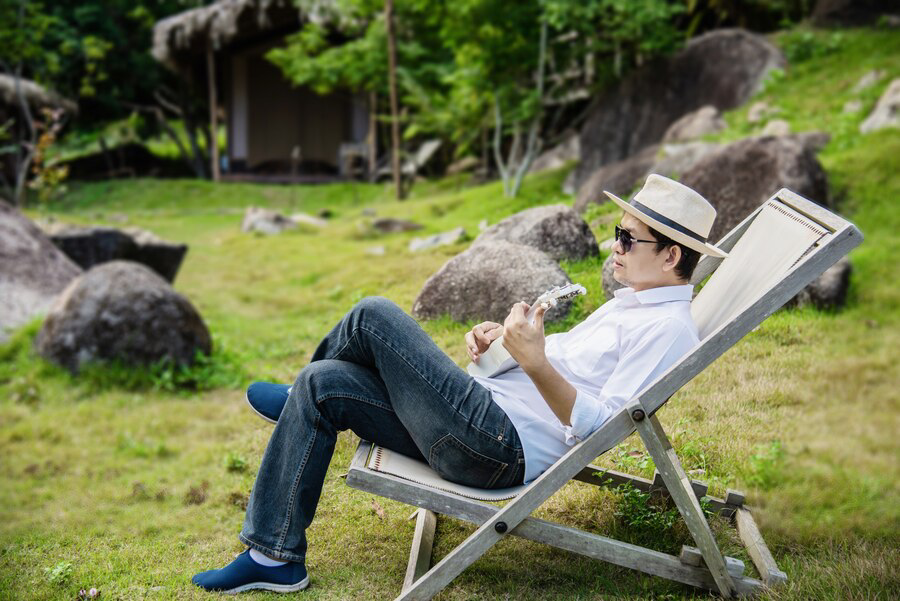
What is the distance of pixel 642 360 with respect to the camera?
2.51 meters

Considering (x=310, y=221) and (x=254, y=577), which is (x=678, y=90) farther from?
(x=254, y=577)

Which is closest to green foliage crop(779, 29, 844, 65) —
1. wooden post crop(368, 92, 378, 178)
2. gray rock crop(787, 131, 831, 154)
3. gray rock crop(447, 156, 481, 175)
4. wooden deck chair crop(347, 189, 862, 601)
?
gray rock crop(787, 131, 831, 154)

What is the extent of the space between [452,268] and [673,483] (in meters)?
2.27

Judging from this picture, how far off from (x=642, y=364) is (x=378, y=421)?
35.5 inches

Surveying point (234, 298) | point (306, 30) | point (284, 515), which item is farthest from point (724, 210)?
point (306, 30)

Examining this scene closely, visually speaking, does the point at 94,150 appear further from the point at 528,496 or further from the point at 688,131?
the point at 528,496

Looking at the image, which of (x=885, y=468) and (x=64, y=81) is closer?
(x=885, y=468)

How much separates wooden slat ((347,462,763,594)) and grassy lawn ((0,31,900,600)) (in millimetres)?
125

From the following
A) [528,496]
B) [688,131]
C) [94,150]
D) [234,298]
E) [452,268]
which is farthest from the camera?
[94,150]

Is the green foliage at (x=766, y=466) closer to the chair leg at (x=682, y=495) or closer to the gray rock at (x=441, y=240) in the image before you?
the chair leg at (x=682, y=495)

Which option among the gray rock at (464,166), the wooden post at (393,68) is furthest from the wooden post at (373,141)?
the wooden post at (393,68)

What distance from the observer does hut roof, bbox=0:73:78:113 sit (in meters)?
16.1

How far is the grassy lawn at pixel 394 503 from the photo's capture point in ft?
9.70

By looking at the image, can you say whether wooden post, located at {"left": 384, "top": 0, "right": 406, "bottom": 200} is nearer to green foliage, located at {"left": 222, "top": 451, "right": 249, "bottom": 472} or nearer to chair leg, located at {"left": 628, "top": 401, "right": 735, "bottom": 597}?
green foliage, located at {"left": 222, "top": 451, "right": 249, "bottom": 472}
